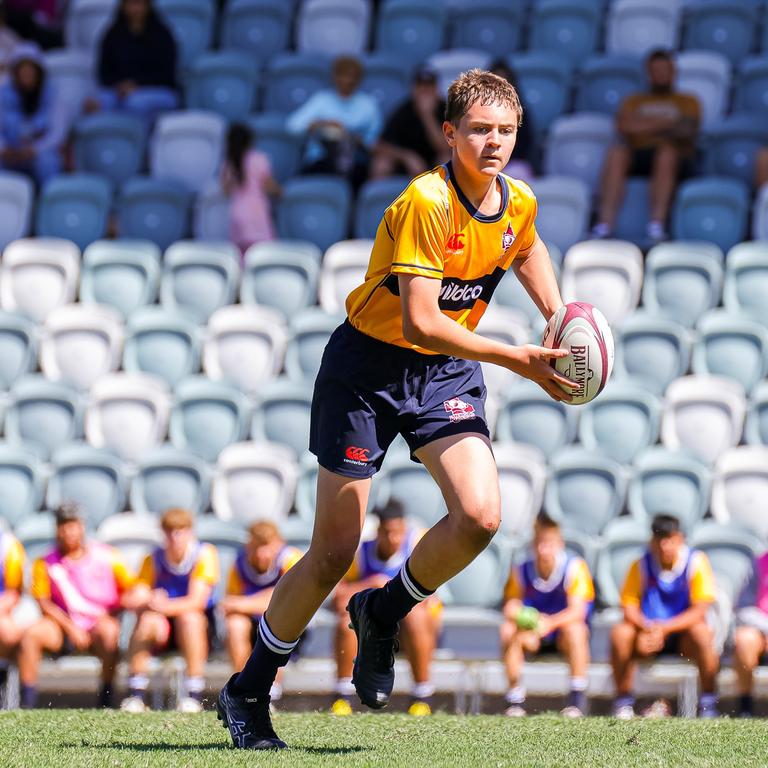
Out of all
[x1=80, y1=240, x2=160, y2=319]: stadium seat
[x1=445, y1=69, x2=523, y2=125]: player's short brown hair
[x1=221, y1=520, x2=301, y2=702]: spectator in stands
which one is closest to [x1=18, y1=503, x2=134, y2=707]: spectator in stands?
[x1=221, y1=520, x2=301, y2=702]: spectator in stands

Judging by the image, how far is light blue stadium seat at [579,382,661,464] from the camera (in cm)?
1021

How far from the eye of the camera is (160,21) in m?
13.2

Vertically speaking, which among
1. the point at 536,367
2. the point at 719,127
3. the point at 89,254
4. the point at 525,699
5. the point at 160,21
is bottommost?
the point at 525,699

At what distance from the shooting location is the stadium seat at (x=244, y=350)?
36.2 ft

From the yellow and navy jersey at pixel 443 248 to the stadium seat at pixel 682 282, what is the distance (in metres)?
5.88

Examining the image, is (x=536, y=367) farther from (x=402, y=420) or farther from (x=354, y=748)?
(x=354, y=748)

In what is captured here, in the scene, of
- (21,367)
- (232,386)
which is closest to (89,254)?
(21,367)

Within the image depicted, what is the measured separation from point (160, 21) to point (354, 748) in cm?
917

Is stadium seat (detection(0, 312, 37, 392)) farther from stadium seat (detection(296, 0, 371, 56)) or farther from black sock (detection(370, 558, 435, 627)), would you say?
black sock (detection(370, 558, 435, 627))

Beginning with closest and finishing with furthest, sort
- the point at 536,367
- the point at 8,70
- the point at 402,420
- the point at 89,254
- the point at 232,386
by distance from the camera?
the point at 536,367 → the point at 402,420 → the point at 232,386 → the point at 89,254 → the point at 8,70

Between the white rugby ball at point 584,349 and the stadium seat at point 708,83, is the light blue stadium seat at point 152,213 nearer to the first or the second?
the stadium seat at point 708,83

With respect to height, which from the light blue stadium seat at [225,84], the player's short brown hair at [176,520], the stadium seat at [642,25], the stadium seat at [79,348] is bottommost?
the player's short brown hair at [176,520]

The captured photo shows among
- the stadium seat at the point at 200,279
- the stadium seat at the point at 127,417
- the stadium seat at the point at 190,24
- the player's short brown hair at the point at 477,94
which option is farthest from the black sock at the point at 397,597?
the stadium seat at the point at 190,24

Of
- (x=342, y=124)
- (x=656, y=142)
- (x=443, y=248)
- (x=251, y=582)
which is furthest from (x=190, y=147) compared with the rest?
(x=443, y=248)
